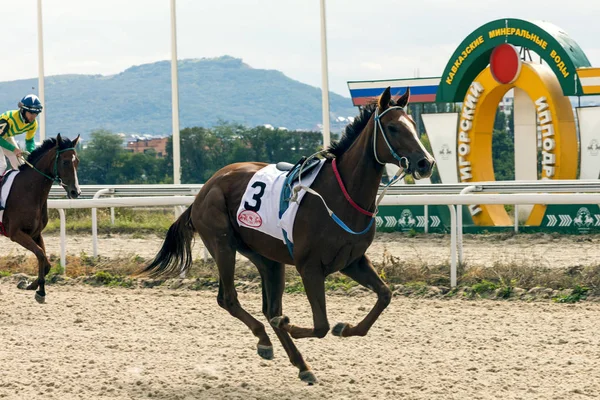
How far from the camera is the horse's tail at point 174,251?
6051mm

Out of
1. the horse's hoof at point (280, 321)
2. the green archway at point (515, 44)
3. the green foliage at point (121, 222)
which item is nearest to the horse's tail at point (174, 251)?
the horse's hoof at point (280, 321)

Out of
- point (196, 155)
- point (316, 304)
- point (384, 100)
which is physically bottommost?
point (316, 304)

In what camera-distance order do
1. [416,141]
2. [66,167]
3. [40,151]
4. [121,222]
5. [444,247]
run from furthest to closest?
[121,222] < [444,247] < [40,151] < [66,167] < [416,141]

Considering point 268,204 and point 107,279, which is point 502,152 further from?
point 268,204

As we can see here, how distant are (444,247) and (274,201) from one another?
5638 millimetres

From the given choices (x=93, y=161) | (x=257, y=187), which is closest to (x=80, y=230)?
(x=257, y=187)

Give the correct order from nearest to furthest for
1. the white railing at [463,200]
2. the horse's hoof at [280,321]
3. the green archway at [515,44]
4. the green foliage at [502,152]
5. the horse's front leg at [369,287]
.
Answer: the horse's front leg at [369,287] → the horse's hoof at [280,321] → the white railing at [463,200] → the green archway at [515,44] → the green foliage at [502,152]

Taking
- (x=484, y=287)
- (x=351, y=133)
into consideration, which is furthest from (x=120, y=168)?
(x=351, y=133)

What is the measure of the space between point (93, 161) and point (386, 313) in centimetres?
2568

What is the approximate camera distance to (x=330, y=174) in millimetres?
5004

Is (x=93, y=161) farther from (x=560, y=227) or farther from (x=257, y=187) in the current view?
(x=257, y=187)

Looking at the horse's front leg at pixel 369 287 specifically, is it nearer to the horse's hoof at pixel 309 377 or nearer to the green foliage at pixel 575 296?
the horse's hoof at pixel 309 377

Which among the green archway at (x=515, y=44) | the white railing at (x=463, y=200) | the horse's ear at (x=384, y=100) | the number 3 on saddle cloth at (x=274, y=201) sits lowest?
the white railing at (x=463, y=200)

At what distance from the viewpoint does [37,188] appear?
7895 mm
